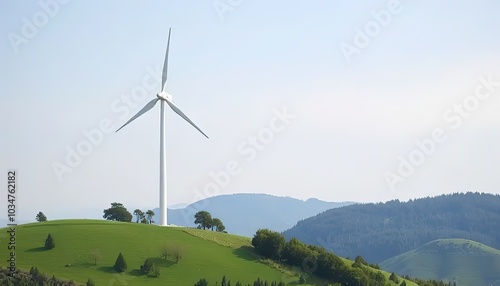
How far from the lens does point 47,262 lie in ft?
338

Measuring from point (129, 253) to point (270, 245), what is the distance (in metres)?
25.0

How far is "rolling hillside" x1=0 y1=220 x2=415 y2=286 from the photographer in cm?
10075

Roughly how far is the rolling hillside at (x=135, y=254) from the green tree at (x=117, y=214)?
2060 cm

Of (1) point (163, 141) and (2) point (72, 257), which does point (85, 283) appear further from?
(1) point (163, 141)

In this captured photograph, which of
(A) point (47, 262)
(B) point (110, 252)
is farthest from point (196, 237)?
(A) point (47, 262)

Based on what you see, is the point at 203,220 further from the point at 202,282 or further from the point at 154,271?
the point at 202,282

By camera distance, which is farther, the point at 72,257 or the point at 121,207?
the point at 121,207

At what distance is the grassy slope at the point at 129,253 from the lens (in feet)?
330

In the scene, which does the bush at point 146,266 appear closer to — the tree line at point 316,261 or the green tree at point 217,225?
the tree line at point 316,261

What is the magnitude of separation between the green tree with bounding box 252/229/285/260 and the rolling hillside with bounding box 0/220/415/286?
1.87m

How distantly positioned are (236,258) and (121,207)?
4613cm

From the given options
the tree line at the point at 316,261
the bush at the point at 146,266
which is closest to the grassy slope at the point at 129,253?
the bush at the point at 146,266

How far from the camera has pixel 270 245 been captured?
391 feet

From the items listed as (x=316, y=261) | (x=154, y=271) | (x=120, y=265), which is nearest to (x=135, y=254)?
(x=120, y=265)
